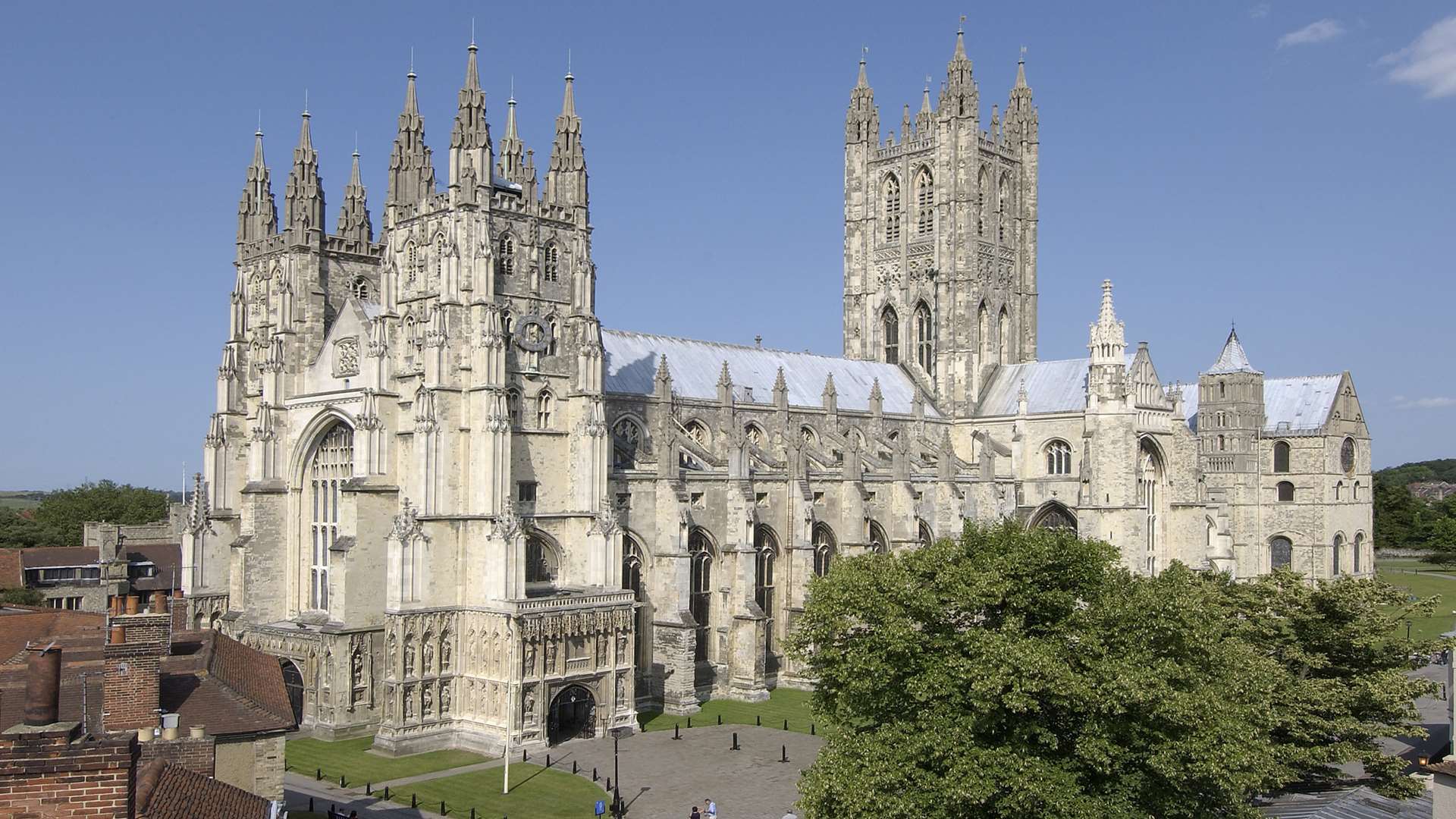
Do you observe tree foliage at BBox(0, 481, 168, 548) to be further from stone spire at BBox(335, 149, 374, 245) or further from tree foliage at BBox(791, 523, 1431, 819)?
tree foliage at BBox(791, 523, 1431, 819)

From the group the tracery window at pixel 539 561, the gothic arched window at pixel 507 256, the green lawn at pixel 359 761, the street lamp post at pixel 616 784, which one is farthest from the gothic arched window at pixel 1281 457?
the green lawn at pixel 359 761

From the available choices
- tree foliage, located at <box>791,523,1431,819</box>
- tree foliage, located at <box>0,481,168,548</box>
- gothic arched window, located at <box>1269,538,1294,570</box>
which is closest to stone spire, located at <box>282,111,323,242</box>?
tree foliage, located at <box>791,523,1431,819</box>

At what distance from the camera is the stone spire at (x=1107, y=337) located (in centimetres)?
6862

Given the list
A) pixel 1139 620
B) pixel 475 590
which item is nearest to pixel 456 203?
pixel 475 590

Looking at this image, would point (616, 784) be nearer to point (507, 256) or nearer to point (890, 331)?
point (507, 256)

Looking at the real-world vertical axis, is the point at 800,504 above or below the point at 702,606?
above

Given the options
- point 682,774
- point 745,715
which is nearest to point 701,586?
point 745,715

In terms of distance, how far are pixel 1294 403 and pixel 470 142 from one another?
203 ft

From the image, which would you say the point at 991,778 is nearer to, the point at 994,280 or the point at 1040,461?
the point at 1040,461

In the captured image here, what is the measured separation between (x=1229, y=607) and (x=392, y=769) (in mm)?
29127

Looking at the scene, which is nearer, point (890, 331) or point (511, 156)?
point (511, 156)

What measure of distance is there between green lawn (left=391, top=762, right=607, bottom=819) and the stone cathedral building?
2921 mm

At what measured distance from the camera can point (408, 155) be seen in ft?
176

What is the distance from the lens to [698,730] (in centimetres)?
4981
